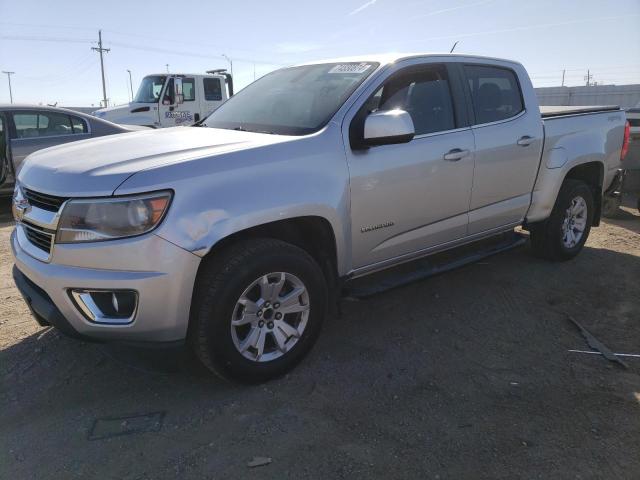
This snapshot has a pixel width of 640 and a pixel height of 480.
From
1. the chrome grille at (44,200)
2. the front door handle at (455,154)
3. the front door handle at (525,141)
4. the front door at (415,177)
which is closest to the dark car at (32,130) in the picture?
the chrome grille at (44,200)

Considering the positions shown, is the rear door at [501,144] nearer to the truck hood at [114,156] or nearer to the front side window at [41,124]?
the truck hood at [114,156]

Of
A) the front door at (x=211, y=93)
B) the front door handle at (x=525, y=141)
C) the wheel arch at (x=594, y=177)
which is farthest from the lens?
the front door at (x=211, y=93)

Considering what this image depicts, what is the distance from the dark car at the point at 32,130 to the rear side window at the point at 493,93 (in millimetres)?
5742

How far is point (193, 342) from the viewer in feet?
9.00

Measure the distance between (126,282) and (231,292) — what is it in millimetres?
519

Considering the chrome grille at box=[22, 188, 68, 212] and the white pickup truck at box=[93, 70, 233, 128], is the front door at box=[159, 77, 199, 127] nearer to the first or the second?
the white pickup truck at box=[93, 70, 233, 128]

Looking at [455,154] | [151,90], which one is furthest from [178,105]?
[455,154]

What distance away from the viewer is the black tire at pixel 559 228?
4938 millimetres

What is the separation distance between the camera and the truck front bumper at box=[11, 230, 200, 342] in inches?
96.4

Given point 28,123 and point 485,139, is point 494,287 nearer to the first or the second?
point 485,139

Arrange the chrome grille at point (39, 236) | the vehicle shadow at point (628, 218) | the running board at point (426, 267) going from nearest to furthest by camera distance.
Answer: the chrome grille at point (39, 236) → the running board at point (426, 267) → the vehicle shadow at point (628, 218)

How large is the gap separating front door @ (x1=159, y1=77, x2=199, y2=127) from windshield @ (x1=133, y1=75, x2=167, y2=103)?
9.3 inches

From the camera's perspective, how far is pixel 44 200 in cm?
270

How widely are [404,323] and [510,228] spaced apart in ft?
4.75
